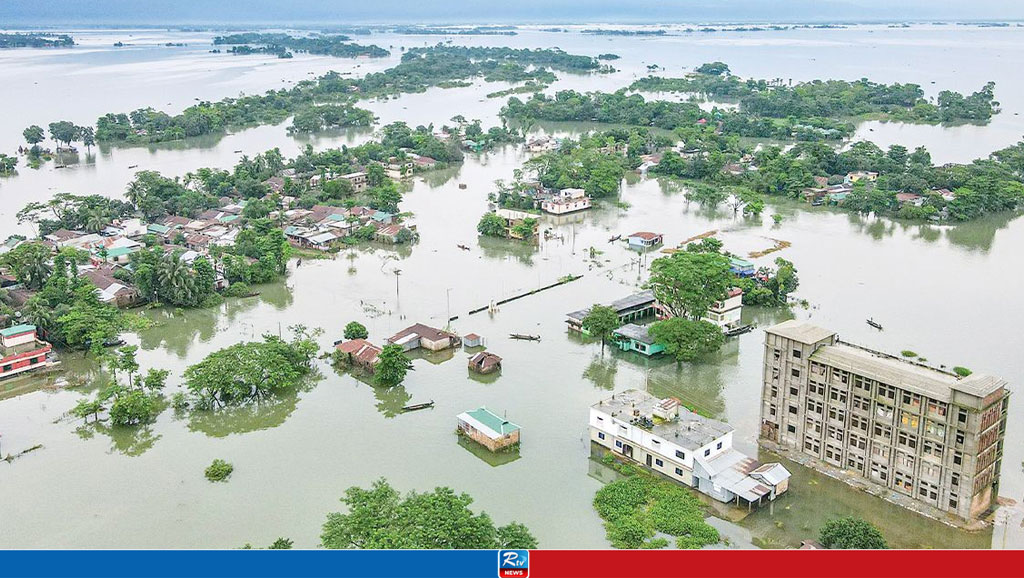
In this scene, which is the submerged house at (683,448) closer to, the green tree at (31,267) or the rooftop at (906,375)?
the rooftop at (906,375)

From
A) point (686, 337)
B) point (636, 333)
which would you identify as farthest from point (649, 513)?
point (636, 333)

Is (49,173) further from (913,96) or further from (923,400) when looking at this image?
(913,96)

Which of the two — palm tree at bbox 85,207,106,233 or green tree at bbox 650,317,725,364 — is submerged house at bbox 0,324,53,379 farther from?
green tree at bbox 650,317,725,364

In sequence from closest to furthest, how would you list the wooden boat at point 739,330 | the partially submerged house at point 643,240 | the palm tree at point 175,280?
the wooden boat at point 739,330, the palm tree at point 175,280, the partially submerged house at point 643,240

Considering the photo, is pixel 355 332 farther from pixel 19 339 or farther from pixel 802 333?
pixel 802 333

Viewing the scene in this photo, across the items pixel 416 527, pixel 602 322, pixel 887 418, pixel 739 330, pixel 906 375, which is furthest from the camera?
pixel 739 330
